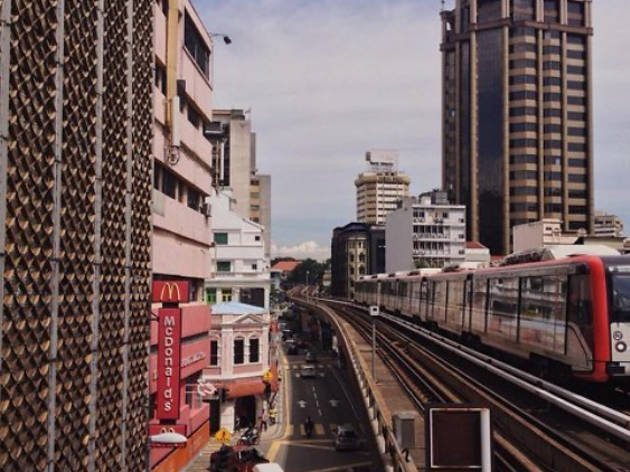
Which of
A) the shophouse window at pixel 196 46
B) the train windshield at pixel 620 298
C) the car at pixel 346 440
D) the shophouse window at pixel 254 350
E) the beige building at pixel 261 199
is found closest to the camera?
the train windshield at pixel 620 298

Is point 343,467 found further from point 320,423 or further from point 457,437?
point 457,437

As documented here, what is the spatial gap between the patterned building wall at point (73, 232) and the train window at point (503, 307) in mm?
11891

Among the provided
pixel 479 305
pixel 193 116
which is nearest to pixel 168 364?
pixel 479 305

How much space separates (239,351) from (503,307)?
2515 centimetres

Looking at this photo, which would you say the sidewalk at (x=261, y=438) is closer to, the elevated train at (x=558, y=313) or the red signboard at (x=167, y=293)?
the red signboard at (x=167, y=293)

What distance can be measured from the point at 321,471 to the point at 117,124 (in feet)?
79.7

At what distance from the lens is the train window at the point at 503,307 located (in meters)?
24.1

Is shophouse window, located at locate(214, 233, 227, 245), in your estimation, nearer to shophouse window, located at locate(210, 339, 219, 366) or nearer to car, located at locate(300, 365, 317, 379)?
car, located at locate(300, 365, 317, 379)

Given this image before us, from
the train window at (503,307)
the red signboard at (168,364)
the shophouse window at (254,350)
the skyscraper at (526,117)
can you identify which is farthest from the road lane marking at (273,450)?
the skyscraper at (526,117)

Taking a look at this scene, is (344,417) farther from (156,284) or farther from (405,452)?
(405,452)

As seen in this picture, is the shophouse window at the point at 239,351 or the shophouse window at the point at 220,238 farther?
the shophouse window at the point at 220,238

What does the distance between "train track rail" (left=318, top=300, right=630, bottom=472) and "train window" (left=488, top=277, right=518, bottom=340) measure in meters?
1.28

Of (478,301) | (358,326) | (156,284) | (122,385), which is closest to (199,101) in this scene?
(156,284)

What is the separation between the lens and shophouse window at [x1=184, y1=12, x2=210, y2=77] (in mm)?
32531
